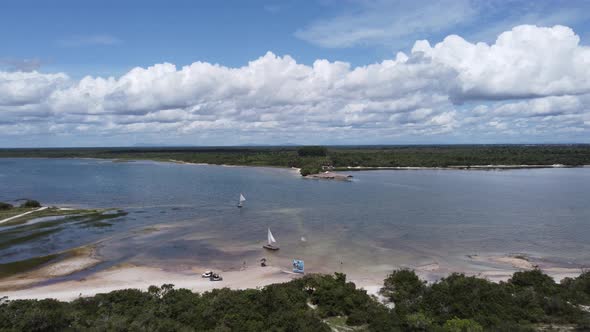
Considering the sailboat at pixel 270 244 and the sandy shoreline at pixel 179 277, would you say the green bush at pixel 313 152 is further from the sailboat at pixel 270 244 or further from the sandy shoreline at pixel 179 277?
the sandy shoreline at pixel 179 277

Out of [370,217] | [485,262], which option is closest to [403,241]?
[485,262]

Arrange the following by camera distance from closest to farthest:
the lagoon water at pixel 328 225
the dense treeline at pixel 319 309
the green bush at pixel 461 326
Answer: the green bush at pixel 461 326 → the dense treeline at pixel 319 309 → the lagoon water at pixel 328 225

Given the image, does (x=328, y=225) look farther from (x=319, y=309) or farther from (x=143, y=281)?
(x=319, y=309)

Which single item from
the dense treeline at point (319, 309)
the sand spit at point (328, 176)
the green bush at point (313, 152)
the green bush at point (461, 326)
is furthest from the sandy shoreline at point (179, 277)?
the green bush at point (313, 152)

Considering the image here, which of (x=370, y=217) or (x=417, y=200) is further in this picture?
(x=417, y=200)

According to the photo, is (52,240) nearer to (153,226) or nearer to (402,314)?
(153,226)

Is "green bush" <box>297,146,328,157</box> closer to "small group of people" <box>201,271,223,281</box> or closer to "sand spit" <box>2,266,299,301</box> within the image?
"sand spit" <box>2,266,299,301</box>
